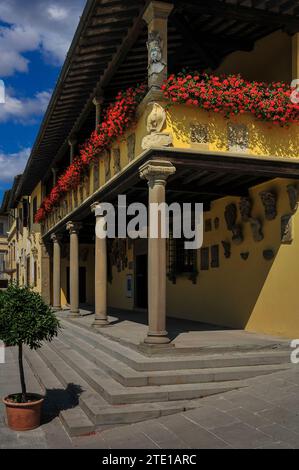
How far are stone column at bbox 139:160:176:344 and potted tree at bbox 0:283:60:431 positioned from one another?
1.96 m

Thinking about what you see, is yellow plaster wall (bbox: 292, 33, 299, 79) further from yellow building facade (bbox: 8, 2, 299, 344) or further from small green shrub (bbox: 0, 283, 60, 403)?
small green shrub (bbox: 0, 283, 60, 403)

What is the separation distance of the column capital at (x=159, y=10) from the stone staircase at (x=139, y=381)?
517cm

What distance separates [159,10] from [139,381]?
5.51 metres

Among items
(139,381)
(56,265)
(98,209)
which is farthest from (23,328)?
(56,265)

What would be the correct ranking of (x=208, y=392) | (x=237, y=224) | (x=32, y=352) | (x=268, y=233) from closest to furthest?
(x=208, y=392)
(x=268, y=233)
(x=237, y=224)
(x=32, y=352)

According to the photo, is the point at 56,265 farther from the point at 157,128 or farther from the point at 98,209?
the point at 157,128

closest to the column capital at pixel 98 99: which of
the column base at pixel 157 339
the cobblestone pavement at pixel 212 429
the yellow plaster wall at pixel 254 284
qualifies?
the yellow plaster wall at pixel 254 284

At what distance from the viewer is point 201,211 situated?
12969 millimetres

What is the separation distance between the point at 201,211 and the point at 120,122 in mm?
4253

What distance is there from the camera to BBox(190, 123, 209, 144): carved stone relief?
8.39 meters

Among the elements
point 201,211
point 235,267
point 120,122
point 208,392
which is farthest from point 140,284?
point 208,392

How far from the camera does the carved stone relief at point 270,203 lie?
1007 centimetres

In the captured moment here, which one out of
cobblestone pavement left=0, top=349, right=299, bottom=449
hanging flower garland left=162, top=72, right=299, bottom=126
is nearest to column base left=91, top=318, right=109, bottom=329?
cobblestone pavement left=0, top=349, right=299, bottom=449

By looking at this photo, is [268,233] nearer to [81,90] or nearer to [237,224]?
[237,224]
